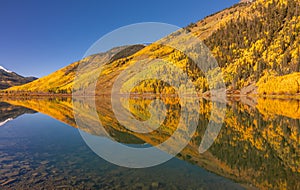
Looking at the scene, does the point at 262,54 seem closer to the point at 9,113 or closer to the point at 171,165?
the point at 9,113

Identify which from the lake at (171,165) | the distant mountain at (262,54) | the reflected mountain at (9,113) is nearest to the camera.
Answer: the lake at (171,165)

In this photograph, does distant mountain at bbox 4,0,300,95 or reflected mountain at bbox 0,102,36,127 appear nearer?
reflected mountain at bbox 0,102,36,127

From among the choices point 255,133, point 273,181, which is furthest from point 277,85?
point 273,181

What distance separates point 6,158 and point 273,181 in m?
23.2

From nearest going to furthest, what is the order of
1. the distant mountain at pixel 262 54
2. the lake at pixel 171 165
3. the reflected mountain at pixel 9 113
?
the lake at pixel 171 165 < the reflected mountain at pixel 9 113 < the distant mountain at pixel 262 54

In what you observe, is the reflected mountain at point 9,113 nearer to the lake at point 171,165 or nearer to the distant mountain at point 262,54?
the lake at point 171,165

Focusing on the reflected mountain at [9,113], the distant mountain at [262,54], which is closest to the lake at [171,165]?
the reflected mountain at [9,113]

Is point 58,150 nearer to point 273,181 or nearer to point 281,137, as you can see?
point 273,181

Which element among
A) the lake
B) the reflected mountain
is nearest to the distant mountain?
the lake

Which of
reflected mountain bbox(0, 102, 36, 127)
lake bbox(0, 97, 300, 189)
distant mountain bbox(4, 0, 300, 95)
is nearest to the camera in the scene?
lake bbox(0, 97, 300, 189)

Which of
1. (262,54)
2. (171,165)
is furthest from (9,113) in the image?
(262,54)

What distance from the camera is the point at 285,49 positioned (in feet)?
460

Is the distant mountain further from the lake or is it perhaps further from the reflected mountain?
the reflected mountain


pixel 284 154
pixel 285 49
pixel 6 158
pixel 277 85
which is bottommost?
pixel 6 158
